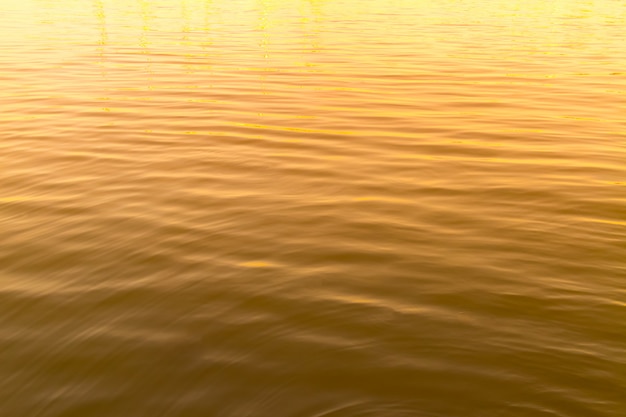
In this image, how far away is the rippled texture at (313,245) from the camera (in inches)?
138

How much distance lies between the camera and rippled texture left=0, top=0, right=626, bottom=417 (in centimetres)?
349

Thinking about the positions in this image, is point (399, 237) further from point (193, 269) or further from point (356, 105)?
point (356, 105)

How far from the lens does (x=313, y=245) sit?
5156mm

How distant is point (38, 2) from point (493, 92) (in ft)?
75.4

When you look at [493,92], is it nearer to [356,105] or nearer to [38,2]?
[356,105]

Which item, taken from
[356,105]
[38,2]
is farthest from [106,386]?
[38,2]

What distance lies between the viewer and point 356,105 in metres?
9.76

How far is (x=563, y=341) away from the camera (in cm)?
383

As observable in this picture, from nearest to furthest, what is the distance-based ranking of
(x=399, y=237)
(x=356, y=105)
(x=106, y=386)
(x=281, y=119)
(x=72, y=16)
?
(x=106, y=386), (x=399, y=237), (x=281, y=119), (x=356, y=105), (x=72, y=16)

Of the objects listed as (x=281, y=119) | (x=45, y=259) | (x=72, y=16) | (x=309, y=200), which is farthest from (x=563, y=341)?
(x=72, y=16)

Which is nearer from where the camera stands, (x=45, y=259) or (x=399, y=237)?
(x=45, y=259)

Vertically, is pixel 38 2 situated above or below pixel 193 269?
above

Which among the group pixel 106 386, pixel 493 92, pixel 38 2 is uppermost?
pixel 38 2

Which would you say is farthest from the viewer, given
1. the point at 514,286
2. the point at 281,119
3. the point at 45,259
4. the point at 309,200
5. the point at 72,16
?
the point at 72,16
